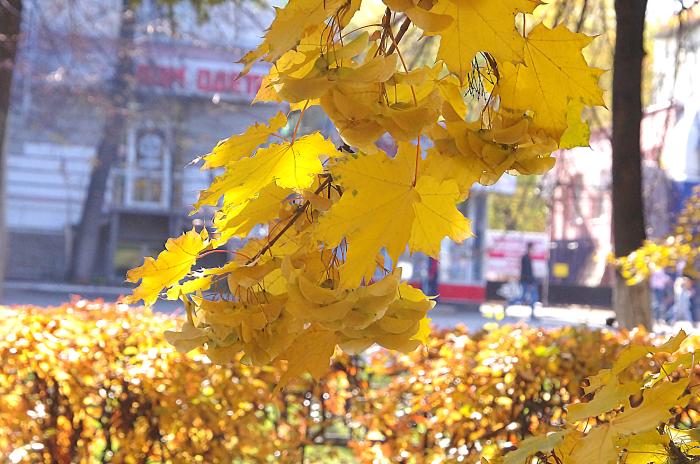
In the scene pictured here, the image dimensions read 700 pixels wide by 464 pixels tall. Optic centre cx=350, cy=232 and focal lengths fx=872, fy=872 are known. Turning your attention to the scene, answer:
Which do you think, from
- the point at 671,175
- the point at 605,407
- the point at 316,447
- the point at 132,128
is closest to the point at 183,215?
the point at 132,128

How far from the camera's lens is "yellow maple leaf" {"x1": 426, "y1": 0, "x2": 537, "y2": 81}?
29.1 inches

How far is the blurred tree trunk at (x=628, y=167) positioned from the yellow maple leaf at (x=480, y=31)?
177 inches

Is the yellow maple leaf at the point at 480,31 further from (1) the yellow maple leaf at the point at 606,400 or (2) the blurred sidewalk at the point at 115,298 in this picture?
(2) the blurred sidewalk at the point at 115,298

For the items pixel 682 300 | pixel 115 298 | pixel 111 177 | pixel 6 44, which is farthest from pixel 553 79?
pixel 111 177

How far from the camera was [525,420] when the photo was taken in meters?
3.31

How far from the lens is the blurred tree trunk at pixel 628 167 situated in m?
5.03

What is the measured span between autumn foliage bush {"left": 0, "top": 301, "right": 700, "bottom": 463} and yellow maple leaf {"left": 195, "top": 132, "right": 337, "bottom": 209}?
232 centimetres

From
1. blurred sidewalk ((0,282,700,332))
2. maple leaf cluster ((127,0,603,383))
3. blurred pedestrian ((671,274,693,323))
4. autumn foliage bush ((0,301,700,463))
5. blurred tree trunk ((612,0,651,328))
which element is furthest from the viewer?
blurred sidewalk ((0,282,700,332))

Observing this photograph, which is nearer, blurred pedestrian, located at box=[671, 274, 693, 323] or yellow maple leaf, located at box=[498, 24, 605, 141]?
yellow maple leaf, located at box=[498, 24, 605, 141]

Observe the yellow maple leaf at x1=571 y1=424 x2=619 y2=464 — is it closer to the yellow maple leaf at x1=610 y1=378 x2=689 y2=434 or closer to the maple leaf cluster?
the yellow maple leaf at x1=610 y1=378 x2=689 y2=434

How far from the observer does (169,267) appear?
38.5 inches

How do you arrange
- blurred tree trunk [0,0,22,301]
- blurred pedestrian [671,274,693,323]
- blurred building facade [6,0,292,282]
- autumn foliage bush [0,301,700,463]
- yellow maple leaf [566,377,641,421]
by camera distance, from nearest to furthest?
yellow maple leaf [566,377,641,421], autumn foliage bush [0,301,700,463], blurred tree trunk [0,0,22,301], blurred pedestrian [671,274,693,323], blurred building facade [6,0,292,282]

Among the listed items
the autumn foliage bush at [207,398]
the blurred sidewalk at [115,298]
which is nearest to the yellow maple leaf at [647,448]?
the autumn foliage bush at [207,398]

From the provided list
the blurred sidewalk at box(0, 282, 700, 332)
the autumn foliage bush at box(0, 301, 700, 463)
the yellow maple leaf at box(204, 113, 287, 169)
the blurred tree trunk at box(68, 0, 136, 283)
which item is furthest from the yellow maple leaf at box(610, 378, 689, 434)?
the blurred tree trunk at box(68, 0, 136, 283)
